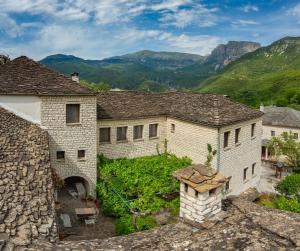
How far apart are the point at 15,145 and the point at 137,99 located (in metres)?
14.8

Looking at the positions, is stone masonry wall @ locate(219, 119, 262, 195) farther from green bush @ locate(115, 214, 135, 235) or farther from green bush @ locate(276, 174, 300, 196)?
green bush @ locate(115, 214, 135, 235)

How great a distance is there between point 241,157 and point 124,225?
11.6 metres

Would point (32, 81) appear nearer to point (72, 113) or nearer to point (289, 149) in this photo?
point (72, 113)

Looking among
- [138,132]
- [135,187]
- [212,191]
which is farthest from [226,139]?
[212,191]

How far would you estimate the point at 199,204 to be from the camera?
28.8 ft

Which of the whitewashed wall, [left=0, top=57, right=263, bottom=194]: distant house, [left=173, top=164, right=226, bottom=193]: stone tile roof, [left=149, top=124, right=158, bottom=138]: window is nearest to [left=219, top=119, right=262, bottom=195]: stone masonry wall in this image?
[left=0, top=57, right=263, bottom=194]: distant house

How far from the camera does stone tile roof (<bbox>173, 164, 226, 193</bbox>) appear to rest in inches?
350

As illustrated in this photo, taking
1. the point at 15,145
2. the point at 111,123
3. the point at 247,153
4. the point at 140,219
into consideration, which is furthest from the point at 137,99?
the point at 15,145

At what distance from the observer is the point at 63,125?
1994 centimetres

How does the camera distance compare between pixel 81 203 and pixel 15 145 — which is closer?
pixel 15 145

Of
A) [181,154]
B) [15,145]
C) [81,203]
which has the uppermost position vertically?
[15,145]

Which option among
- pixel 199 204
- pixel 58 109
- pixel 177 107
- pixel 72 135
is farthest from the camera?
pixel 177 107

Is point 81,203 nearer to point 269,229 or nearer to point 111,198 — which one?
point 111,198

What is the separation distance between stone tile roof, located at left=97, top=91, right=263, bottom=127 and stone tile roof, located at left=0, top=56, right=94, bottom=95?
4264 mm
